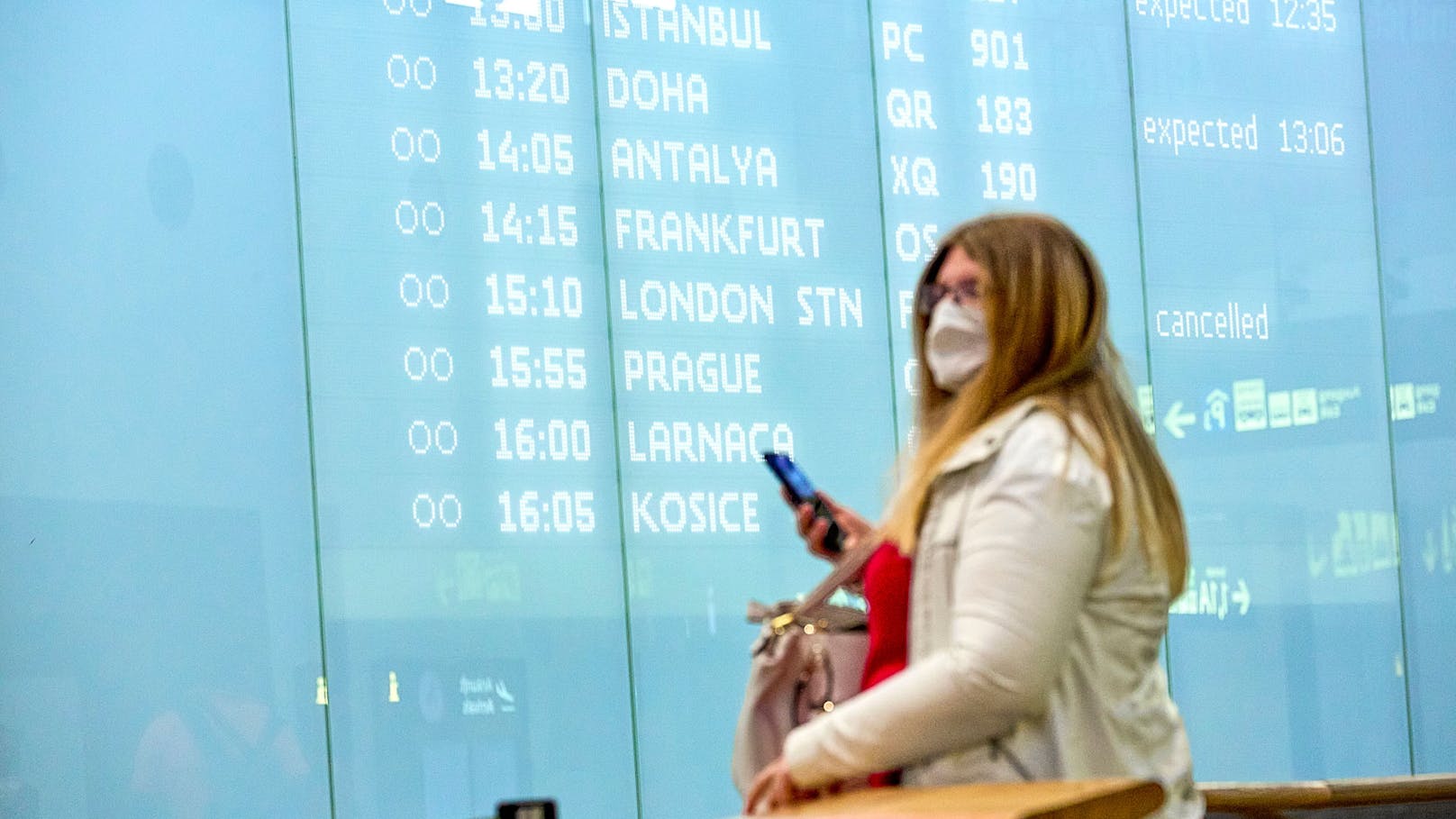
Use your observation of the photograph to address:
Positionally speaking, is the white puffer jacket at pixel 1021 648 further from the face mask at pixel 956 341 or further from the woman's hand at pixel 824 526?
the woman's hand at pixel 824 526

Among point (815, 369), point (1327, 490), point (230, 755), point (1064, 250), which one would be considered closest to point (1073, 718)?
point (1064, 250)

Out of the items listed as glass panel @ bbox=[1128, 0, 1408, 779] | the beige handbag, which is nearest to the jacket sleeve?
the beige handbag

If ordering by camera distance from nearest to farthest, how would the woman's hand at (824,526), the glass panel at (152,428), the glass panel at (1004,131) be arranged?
the woman's hand at (824,526) < the glass panel at (152,428) < the glass panel at (1004,131)

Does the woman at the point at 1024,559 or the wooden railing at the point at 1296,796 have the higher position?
the woman at the point at 1024,559

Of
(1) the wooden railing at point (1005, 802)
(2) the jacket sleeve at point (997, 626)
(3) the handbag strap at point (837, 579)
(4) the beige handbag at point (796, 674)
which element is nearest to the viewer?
(1) the wooden railing at point (1005, 802)

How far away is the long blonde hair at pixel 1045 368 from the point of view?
2582mm

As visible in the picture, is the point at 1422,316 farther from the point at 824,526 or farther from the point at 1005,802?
the point at 1005,802

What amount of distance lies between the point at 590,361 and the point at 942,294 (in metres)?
3.55

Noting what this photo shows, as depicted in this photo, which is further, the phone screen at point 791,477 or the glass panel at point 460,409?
the glass panel at point 460,409

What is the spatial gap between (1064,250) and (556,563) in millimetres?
3635

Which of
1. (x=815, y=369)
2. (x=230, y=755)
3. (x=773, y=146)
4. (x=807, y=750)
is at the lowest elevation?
(x=230, y=755)

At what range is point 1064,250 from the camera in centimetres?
264

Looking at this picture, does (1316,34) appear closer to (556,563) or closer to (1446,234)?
(1446,234)

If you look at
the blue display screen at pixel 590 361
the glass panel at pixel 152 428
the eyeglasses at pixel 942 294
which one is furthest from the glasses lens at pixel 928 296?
the glass panel at pixel 152 428
